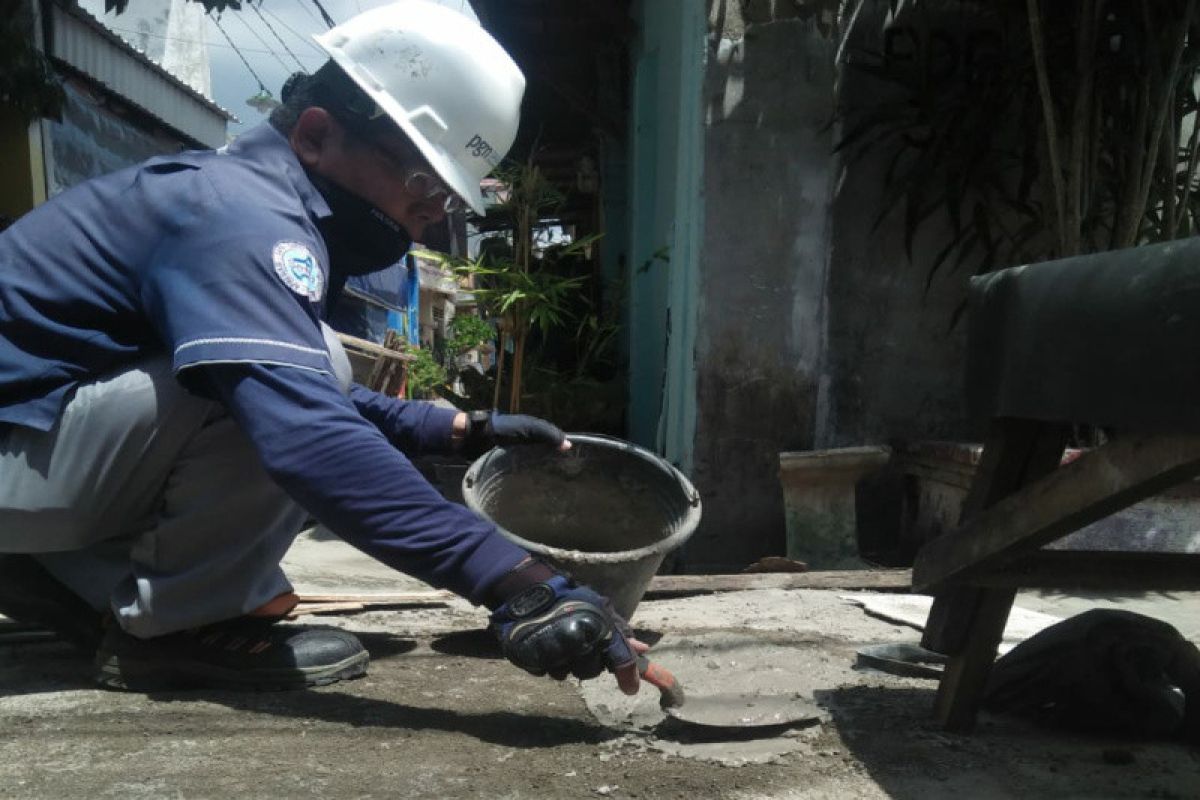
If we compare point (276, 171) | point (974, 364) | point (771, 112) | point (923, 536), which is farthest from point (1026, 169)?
Answer: point (276, 171)

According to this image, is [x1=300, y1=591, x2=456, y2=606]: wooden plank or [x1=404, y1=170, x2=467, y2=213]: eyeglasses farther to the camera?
[x1=300, y1=591, x2=456, y2=606]: wooden plank

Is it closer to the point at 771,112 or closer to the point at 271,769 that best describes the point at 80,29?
the point at 771,112

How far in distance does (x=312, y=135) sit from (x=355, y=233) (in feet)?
0.68

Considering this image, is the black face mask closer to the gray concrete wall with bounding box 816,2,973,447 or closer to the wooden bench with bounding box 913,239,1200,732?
the wooden bench with bounding box 913,239,1200,732

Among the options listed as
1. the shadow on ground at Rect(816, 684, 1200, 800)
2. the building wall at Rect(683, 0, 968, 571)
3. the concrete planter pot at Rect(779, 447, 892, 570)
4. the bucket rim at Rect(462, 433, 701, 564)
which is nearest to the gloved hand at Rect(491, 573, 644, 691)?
the shadow on ground at Rect(816, 684, 1200, 800)

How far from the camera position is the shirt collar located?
191 centimetres

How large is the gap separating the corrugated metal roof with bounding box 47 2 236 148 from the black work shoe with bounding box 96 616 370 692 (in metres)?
8.39

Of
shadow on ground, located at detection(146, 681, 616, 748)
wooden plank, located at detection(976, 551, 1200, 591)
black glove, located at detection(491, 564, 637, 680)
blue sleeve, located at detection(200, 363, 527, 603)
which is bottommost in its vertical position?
shadow on ground, located at detection(146, 681, 616, 748)

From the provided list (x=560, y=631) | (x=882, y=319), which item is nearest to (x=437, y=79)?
(x=560, y=631)

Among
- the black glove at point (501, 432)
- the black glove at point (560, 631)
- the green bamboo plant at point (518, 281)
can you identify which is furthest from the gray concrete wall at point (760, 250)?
the black glove at point (560, 631)

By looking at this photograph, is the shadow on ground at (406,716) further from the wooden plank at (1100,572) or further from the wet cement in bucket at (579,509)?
the wet cement in bucket at (579,509)

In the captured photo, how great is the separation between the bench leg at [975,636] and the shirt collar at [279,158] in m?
1.35

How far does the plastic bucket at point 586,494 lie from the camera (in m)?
2.82

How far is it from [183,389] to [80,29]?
8957 mm
